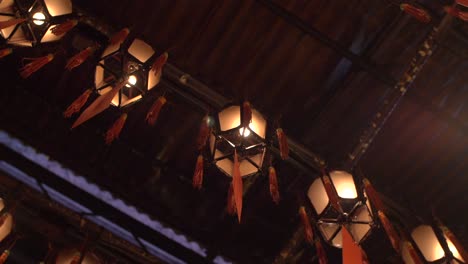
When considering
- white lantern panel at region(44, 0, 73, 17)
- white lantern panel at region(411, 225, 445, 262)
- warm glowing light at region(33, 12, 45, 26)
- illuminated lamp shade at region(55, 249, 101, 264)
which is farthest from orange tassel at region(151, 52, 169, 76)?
white lantern panel at region(411, 225, 445, 262)

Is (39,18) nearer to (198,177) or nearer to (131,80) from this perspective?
(131,80)

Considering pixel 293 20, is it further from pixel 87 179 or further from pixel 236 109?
pixel 87 179

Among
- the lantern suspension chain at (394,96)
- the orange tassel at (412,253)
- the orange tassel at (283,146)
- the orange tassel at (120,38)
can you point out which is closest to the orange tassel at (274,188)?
the orange tassel at (283,146)

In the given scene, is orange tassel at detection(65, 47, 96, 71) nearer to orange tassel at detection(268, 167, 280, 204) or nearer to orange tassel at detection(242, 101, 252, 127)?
orange tassel at detection(242, 101, 252, 127)

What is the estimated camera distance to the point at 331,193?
5152 mm

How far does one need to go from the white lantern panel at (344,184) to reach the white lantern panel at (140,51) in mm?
2671

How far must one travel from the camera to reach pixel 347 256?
4297 millimetres

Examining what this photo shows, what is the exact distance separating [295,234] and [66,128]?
384 cm

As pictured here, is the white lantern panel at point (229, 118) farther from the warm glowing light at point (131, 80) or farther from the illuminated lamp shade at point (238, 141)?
the warm glowing light at point (131, 80)

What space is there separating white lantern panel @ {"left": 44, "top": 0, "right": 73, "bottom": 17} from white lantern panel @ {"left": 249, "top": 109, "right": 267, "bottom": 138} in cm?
239

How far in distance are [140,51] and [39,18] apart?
1.10m

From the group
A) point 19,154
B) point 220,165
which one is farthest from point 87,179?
point 220,165

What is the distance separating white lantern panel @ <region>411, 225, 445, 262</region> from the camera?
216 inches

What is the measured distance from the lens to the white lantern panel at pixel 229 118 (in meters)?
4.99
